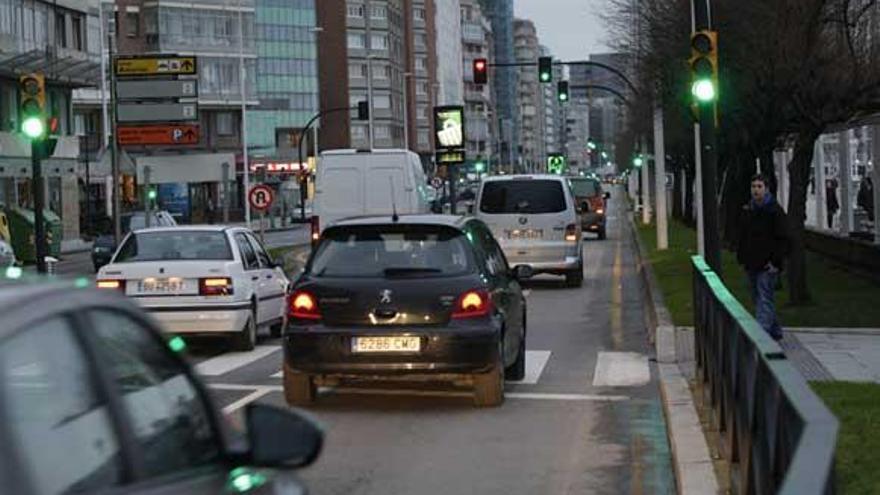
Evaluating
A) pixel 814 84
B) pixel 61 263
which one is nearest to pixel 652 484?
pixel 814 84

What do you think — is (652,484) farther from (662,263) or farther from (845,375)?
(662,263)

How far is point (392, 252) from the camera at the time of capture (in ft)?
36.5

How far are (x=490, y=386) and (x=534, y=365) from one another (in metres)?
3.14

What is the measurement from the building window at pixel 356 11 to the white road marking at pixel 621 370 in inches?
4800

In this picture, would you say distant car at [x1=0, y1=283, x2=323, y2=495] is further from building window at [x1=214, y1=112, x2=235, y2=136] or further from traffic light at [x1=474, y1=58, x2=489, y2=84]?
building window at [x1=214, y1=112, x2=235, y2=136]

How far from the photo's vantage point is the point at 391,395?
11945 mm

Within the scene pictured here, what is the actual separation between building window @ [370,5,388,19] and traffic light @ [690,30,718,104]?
404ft

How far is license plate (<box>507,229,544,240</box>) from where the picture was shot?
80.0ft

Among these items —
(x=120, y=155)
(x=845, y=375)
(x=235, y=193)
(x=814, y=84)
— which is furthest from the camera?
(x=235, y=193)

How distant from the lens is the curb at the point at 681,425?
298 inches

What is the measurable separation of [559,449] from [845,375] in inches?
139

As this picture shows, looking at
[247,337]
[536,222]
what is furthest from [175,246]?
[536,222]

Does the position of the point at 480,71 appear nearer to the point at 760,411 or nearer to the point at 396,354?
the point at 396,354

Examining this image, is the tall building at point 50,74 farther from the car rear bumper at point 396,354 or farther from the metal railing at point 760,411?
the metal railing at point 760,411
